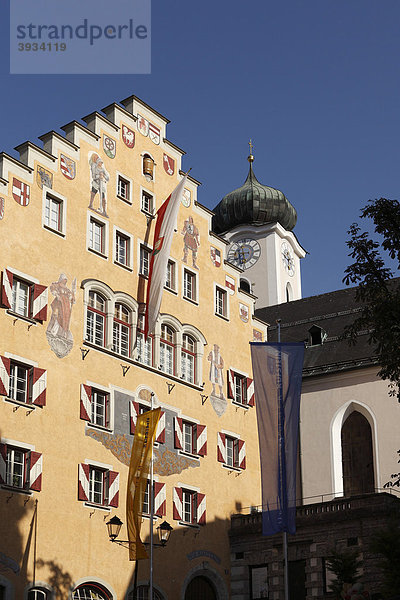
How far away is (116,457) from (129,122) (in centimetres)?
1161

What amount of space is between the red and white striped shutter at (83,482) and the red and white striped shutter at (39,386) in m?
2.26

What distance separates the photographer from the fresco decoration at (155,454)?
2917 centimetres

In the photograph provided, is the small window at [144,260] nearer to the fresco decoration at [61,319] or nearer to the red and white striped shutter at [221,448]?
the fresco decoration at [61,319]

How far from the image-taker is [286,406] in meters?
27.0

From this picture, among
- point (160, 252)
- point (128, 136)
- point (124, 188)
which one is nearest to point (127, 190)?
point (124, 188)

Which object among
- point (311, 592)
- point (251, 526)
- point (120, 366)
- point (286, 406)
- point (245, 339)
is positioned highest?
point (245, 339)

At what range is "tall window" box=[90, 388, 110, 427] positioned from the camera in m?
29.3

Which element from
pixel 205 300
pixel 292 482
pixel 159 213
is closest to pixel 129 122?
pixel 159 213

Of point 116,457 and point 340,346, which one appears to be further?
point 340,346

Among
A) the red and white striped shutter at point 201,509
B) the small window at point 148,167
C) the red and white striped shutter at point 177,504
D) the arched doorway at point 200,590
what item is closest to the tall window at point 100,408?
the red and white striped shutter at point 177,504

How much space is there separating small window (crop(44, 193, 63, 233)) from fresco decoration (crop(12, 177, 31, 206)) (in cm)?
84

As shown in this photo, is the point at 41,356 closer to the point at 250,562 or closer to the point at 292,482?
the point at 292,482

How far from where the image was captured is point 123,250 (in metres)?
32.2

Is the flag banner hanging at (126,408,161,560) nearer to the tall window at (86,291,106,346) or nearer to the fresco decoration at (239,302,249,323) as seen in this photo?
the tall window at (86,291,106,346)
